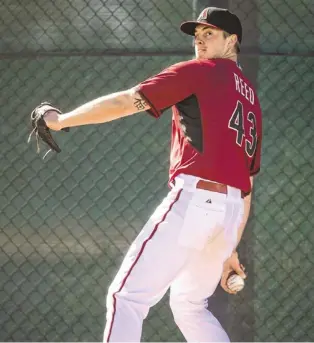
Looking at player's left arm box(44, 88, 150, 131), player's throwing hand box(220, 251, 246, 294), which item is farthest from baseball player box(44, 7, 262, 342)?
player's throwing hand box(220, 251, 246, 294)

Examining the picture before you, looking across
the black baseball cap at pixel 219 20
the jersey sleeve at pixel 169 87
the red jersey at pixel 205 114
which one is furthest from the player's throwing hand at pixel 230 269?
the black baseball cap at pixel 219 20

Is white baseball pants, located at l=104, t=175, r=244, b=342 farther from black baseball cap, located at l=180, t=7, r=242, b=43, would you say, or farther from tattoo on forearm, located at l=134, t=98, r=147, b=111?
black baseball cap, located at l=180, t=7, r=242, b=43

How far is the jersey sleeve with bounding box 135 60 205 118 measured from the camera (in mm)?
3814

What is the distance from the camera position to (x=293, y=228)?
5.41 m

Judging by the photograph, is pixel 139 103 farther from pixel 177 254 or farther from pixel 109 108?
pixel 177 254

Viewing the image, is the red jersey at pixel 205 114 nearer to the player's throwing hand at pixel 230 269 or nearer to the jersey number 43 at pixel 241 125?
the jersey number 43 at pixel 241 125

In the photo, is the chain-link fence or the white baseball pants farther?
the chain-link fence

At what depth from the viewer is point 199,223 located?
12.8 feet

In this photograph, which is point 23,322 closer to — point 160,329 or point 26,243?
point 26,243

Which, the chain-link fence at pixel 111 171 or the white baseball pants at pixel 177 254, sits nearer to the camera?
the white baseball pants at pixel 177 254

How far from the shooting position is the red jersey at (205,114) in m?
3.84

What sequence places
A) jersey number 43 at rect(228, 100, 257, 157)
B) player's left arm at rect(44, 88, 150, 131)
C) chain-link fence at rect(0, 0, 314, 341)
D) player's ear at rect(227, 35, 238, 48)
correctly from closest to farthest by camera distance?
player's left arm at rect(44, 88, 150, 131) < jersey number 43 at rect(228, 100, 257, 157) < player's ear at rect(227, 35, 238, 48) < chain-link fence at rect(0, 0, 314, 341)

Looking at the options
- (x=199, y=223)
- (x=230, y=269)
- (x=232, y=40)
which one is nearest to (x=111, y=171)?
(x=230, y=269)

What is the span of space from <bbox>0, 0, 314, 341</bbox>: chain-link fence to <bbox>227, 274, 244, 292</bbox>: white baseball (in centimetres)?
104
